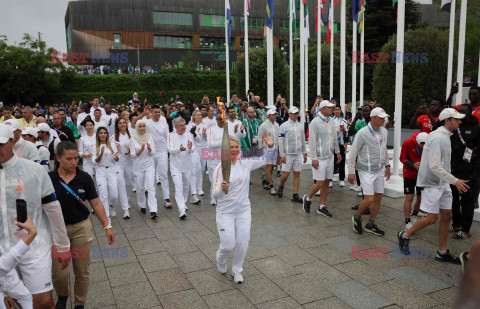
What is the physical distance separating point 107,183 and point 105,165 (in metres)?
0.37

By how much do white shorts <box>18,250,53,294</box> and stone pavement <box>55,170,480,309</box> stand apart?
55.8 inches

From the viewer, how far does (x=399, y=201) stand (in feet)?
28.8

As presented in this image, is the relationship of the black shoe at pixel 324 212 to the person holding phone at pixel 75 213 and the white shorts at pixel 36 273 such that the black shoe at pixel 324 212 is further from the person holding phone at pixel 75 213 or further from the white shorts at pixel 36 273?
the white shorts at pixel 36 273

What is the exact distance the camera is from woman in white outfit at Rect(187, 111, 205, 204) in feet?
30.8

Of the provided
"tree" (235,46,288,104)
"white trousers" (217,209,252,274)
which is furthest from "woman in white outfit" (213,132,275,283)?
"tree" (235,46,288,104)

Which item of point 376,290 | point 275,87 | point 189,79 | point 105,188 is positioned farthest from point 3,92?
point 376,290

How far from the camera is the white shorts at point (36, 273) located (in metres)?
3.38

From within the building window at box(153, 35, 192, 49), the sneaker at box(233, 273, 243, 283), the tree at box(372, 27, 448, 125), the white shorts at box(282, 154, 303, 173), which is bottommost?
the sneaker at box(233, 273, 243, 283)

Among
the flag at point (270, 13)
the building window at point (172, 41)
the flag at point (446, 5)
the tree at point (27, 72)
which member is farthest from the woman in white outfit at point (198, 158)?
the building window at point (172, 41)

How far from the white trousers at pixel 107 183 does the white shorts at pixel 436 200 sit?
5634 mm

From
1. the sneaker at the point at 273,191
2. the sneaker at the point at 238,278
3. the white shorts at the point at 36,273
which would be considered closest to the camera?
the white shorts at the point at 36,273

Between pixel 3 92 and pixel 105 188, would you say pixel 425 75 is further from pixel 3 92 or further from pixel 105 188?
pixel 3 92

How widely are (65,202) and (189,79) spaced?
37.3 metres

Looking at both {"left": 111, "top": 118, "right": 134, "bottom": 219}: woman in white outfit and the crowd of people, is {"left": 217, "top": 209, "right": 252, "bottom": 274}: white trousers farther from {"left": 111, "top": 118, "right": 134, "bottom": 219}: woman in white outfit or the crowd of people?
{"left": 111, "top": 118, "right": 134, "bottom": 219}: woman in white outfit
